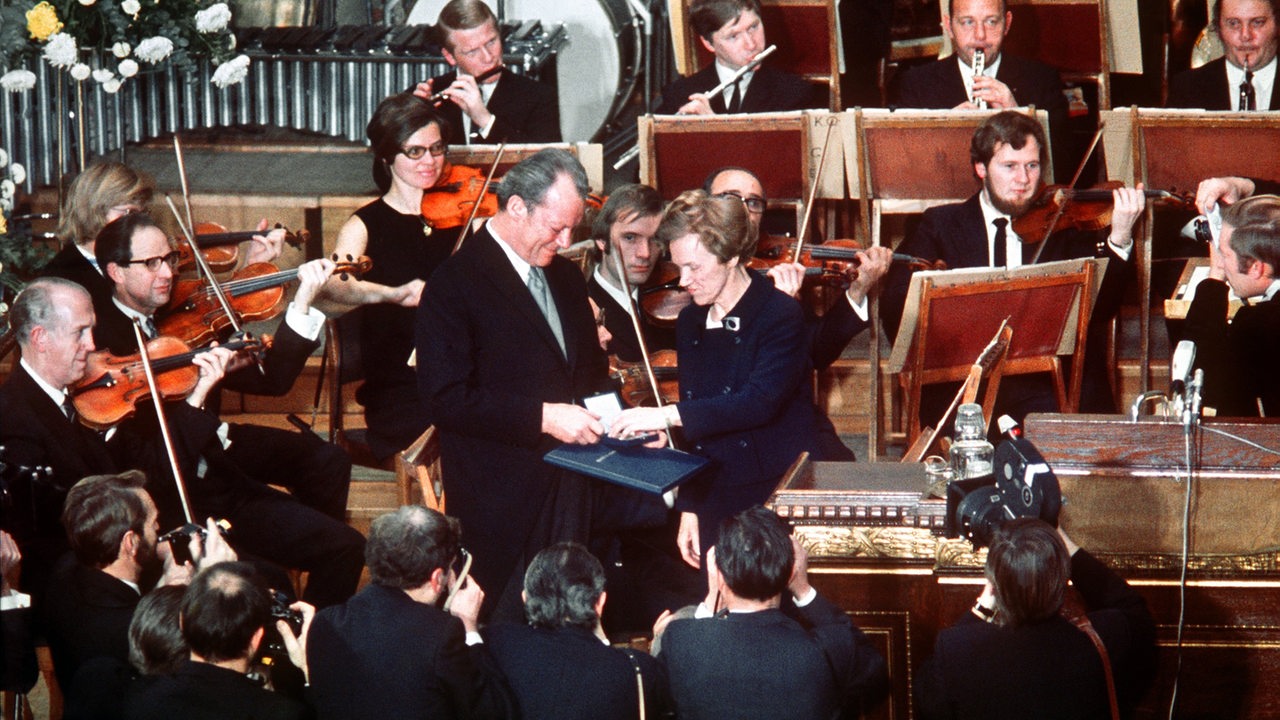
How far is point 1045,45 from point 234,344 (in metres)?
3.61

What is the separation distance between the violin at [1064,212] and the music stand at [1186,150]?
286mm

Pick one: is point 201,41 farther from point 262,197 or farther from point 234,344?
point 234,344

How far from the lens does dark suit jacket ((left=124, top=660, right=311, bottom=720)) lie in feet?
10.0

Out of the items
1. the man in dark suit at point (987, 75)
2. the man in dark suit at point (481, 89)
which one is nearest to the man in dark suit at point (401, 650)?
the man in dark suit at point (481, 89)

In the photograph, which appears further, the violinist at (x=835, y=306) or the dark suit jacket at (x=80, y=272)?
the violinist at (x=835, y=306)

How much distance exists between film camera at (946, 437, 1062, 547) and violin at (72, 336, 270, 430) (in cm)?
214

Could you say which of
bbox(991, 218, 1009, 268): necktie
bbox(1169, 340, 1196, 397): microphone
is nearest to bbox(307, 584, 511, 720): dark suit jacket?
bbox(1169, 340, 1196, 397): microphone

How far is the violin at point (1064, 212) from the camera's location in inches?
206

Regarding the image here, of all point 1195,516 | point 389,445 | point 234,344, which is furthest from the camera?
point 389,445

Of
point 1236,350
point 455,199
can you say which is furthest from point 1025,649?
point 455,199

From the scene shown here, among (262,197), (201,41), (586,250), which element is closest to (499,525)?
(586,250)

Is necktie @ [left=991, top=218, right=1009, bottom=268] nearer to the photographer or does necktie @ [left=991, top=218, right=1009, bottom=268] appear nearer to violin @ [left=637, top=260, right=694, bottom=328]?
violin @ [left=637, top=260, right=694, bottom=328]

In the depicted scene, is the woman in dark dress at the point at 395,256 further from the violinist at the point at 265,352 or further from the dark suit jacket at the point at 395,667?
the dark suit jacket at the point at 395,667

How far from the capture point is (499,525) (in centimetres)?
400
